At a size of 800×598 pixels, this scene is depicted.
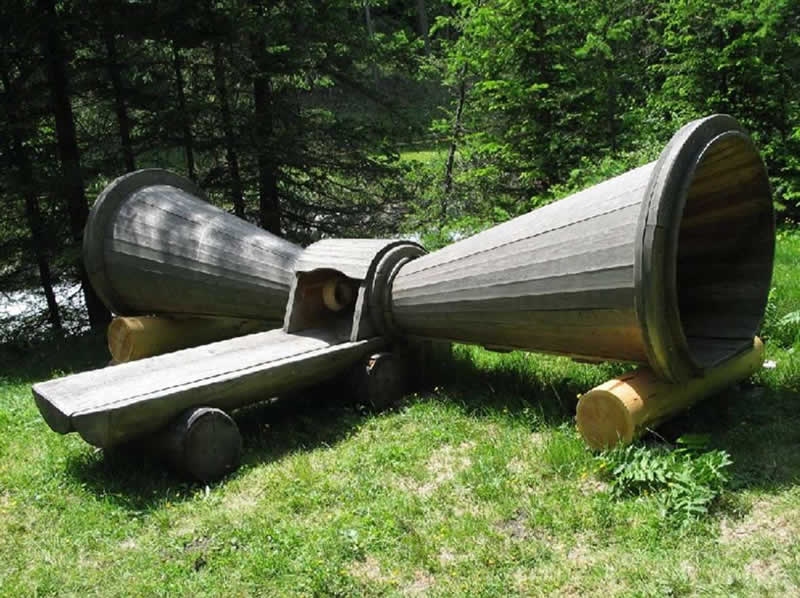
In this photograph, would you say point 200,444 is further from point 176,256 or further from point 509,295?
point 176,256

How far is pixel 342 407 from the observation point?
20.1ft

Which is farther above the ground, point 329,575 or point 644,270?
point 644,270

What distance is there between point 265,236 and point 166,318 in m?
1.43

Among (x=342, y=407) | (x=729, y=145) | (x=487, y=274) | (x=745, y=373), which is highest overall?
(x=729, y=145)

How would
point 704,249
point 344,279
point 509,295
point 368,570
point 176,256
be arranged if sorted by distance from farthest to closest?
1. point 176,256
2. point 344,279
3. point 704,249
4. point 509,295
5. point 368,570

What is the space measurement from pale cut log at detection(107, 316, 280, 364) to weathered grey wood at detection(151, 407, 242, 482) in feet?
7.31

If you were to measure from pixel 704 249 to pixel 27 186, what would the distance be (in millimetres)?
7907

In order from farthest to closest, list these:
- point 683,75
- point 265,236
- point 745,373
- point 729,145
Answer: point 683,75, point 265,236, point 745,373, point 729,145

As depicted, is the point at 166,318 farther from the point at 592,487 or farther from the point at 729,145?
the point at 729,145

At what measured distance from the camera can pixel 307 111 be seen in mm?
11547

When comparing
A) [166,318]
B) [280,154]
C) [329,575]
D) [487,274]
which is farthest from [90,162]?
[329,575]

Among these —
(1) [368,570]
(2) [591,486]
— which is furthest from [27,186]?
(2) [591,486]

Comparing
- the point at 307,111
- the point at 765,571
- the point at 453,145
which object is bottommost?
the point at 765,571

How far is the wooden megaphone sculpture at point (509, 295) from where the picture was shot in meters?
4.37
